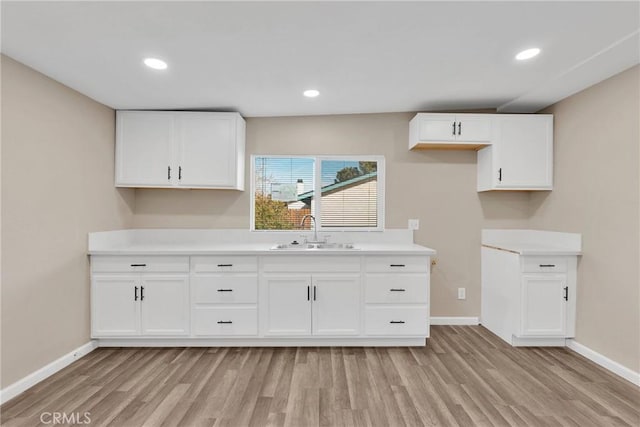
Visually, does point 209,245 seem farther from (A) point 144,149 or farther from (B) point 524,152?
(B) point 524,152

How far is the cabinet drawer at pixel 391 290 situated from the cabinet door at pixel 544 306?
908 mm

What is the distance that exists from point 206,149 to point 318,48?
5.35 feet

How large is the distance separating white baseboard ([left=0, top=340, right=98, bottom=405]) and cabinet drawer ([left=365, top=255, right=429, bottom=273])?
249 cm

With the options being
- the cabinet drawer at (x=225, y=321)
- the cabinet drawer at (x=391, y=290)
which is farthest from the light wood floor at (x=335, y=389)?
the cabinet drawer at (x=391, y=290)

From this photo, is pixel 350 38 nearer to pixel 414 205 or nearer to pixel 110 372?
pixel 414 205

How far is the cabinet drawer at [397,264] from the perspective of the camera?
3.10 metres

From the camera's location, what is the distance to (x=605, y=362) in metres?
2.75

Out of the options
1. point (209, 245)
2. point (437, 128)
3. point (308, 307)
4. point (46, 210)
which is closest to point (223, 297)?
point (209, 245)

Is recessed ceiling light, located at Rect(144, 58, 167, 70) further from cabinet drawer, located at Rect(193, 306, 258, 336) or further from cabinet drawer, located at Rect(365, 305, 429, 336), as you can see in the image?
cabinet drawer, located at Rect(365, 305, 429, 336)

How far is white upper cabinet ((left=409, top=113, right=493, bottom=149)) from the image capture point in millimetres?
3414

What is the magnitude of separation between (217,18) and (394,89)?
5.53ft

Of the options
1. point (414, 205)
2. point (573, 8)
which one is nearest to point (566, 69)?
point (573, 8)

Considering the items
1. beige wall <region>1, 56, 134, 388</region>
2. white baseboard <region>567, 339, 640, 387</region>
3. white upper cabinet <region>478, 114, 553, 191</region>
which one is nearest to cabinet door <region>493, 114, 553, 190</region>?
white upper cabinet <region>478, 114, 553, 191</region>

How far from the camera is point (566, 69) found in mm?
2686
